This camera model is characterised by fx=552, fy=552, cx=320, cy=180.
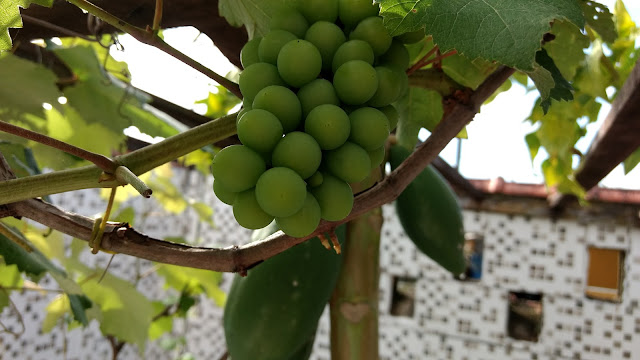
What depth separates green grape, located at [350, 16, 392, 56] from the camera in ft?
0.97

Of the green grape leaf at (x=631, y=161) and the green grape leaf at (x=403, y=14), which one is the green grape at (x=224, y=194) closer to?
the green grape leaf at (x=403, y=14)

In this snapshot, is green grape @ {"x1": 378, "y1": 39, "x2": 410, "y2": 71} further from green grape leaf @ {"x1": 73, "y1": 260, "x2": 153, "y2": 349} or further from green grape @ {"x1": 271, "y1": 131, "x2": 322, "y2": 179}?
green grape leaf @ {"x1": 73, "y1": 260, "x2": 153, "y2": 349}

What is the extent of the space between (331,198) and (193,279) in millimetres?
1055

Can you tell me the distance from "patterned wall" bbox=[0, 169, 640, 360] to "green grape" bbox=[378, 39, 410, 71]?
1997 millimetres

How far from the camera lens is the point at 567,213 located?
238 centimetres

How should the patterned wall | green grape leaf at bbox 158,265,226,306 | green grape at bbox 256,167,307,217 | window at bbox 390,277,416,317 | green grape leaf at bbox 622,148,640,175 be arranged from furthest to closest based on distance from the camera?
window at bbox 390,277,416,317 < the patterned wall < green grape leaf at bbox 158,265,226,306 < green grape leaf at bbox 622,148,640,175 < green grape at bbox 256,167,307,217

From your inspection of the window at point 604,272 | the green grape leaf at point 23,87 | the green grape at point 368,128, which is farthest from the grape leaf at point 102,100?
the window at point 604,272

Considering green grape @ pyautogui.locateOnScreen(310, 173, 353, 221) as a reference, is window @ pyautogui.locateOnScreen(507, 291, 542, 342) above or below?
below

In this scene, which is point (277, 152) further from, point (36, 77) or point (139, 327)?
point (139, 327)

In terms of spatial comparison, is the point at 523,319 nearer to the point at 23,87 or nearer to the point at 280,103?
the point at 23,87

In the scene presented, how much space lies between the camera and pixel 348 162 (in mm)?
266

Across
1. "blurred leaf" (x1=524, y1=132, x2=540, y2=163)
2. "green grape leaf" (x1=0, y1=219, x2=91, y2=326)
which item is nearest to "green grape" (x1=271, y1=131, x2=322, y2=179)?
"green grape leaf" (x1=0, y1=219, x2=91, y2=326)

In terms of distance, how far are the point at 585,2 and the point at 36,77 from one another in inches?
21.0

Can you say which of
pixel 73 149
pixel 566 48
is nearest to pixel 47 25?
pixel 73 149
